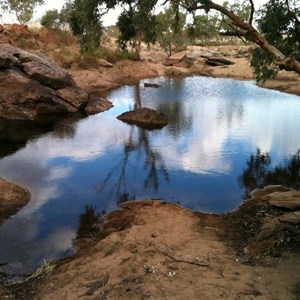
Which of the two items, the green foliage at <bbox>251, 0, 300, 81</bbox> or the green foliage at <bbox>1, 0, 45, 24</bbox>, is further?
the green foliage at <bbox>1, 0, 45, 24</bbox>

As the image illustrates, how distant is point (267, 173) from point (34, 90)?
1567cm

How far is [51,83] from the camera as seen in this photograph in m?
26.1

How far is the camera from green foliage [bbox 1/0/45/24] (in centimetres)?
5156

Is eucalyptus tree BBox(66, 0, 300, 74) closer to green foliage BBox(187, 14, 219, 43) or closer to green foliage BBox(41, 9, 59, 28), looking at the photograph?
green foliage BBox(187, 14, 219, 43)

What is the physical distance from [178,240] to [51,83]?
19208mm

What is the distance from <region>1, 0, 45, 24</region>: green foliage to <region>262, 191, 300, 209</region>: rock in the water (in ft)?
159

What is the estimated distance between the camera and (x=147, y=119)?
22.8 metres

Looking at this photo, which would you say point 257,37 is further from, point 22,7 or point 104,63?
point 22,7

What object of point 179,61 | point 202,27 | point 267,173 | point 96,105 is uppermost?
point 202,27

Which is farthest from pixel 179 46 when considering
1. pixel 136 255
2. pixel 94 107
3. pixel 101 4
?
pixel 136 255

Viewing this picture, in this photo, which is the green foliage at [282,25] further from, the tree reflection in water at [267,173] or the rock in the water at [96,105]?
the rock in the water at [96,105]

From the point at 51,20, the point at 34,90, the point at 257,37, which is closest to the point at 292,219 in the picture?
the point at 257,37

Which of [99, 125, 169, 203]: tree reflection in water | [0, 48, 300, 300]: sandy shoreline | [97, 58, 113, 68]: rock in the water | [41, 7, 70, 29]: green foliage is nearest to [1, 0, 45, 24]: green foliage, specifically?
[41, 7, 70, 29]: green foliage

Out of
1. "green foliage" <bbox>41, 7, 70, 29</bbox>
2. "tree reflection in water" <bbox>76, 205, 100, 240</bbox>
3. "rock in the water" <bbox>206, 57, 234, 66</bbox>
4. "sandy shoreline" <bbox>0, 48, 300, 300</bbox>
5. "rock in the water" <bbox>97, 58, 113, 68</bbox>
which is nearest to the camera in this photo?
"sandy shoreline" <bbox>0, 48, 300, 300</bbox>
